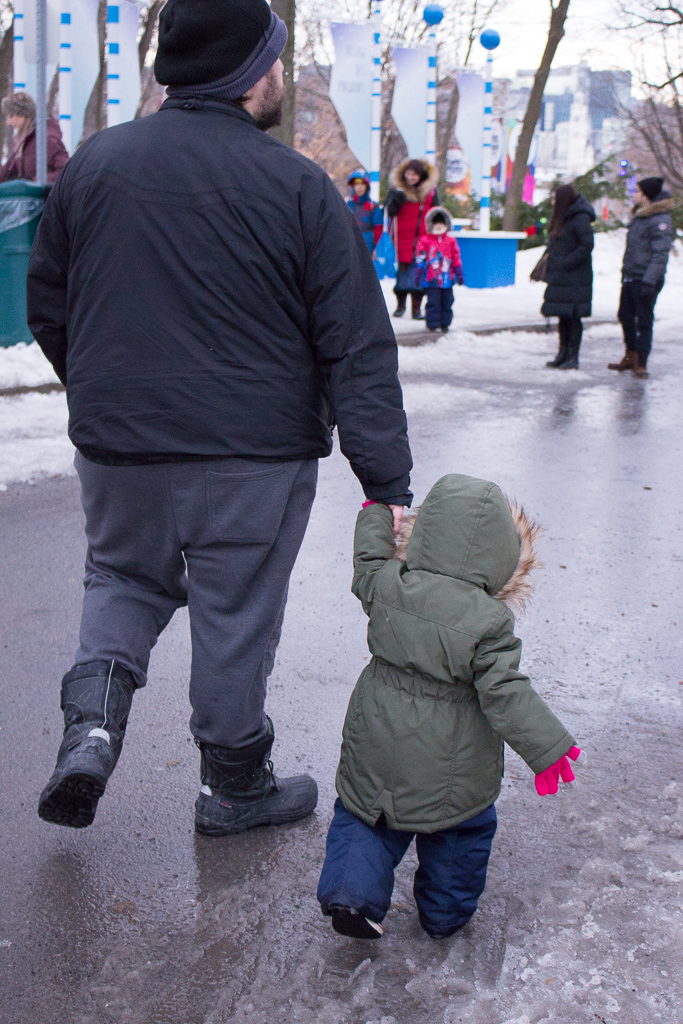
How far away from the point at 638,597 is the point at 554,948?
2.50m

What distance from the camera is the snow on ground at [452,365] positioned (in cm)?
688

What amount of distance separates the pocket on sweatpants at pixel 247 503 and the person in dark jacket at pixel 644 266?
29.4 feet

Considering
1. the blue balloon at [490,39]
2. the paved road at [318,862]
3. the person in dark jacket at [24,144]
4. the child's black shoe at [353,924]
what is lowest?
the paved road at [318,862]

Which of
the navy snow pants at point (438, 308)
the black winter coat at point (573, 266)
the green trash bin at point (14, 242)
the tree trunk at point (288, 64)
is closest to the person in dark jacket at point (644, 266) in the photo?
the black winter coat at point (573, 266)

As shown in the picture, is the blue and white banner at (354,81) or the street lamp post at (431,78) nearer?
the blue and white banner at (354,81)

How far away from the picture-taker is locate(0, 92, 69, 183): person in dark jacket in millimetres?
9859

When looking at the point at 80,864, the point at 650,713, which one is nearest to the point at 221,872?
the point at 80,864

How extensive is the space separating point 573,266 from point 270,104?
29.4 feet

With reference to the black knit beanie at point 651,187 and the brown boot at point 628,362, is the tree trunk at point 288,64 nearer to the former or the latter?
the black knit beanie at point 651,187

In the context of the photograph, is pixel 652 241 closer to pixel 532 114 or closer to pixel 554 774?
pixel 554 774

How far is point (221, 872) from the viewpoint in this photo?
2600 mm

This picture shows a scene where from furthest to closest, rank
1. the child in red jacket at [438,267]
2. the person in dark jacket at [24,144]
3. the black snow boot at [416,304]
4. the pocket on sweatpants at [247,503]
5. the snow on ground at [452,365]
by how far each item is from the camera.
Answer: the black snow boot at [416,304] < the child in red jacket at [438,267] < the person in dark jacket at [24,144] < the snow on ground at [452,365] < the pocket on sweatpants at [247,503]

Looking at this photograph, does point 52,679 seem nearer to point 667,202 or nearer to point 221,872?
point 221,872

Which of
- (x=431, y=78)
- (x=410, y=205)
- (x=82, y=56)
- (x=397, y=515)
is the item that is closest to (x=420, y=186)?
(x=410, y=205)
